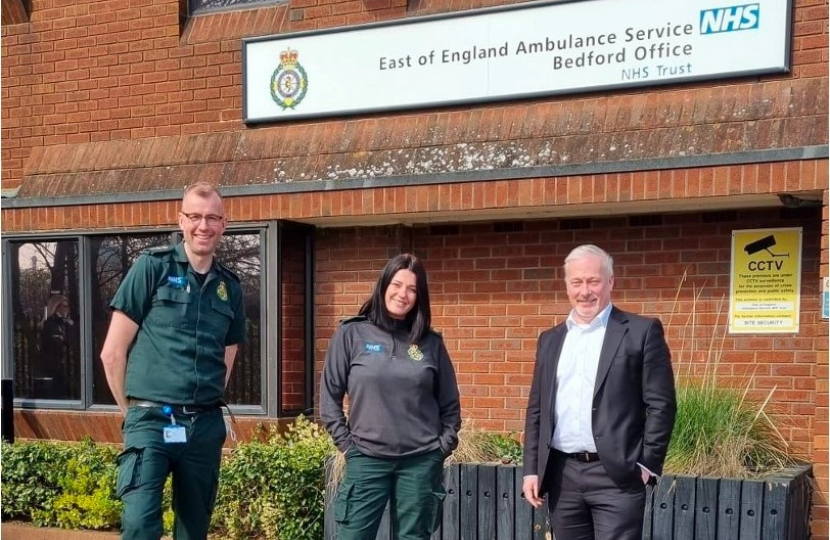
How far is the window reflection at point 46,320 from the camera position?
781cm

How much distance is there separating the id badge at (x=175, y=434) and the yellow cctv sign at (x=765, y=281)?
371 cm

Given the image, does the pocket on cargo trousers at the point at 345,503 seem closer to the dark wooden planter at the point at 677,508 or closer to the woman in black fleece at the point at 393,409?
the woman in black fleece at the point at 393,409

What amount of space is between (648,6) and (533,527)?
10.5ft

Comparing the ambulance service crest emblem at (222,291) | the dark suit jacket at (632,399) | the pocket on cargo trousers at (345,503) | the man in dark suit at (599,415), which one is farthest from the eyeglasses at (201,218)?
the dark suit jacket at (632,399)

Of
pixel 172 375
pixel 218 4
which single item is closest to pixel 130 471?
pixel 172 375

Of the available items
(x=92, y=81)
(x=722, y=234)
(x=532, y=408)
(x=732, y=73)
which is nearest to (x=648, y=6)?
(x=732, y=73)

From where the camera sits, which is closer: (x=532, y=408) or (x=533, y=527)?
(x=532, y=408)

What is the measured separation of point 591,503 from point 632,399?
45 cm

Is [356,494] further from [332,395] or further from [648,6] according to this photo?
[648,6]

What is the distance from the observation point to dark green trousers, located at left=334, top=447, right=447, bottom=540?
14.2 ft

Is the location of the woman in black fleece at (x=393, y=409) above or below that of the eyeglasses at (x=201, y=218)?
below

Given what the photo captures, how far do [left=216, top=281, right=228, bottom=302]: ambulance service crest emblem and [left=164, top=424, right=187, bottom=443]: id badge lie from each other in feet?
2.01

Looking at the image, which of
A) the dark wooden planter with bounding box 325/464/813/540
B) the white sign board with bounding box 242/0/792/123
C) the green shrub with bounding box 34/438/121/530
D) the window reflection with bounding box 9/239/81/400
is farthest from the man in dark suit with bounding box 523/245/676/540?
the window reflection with bounding box 9/239/81/400

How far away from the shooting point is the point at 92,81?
26.0 ft
